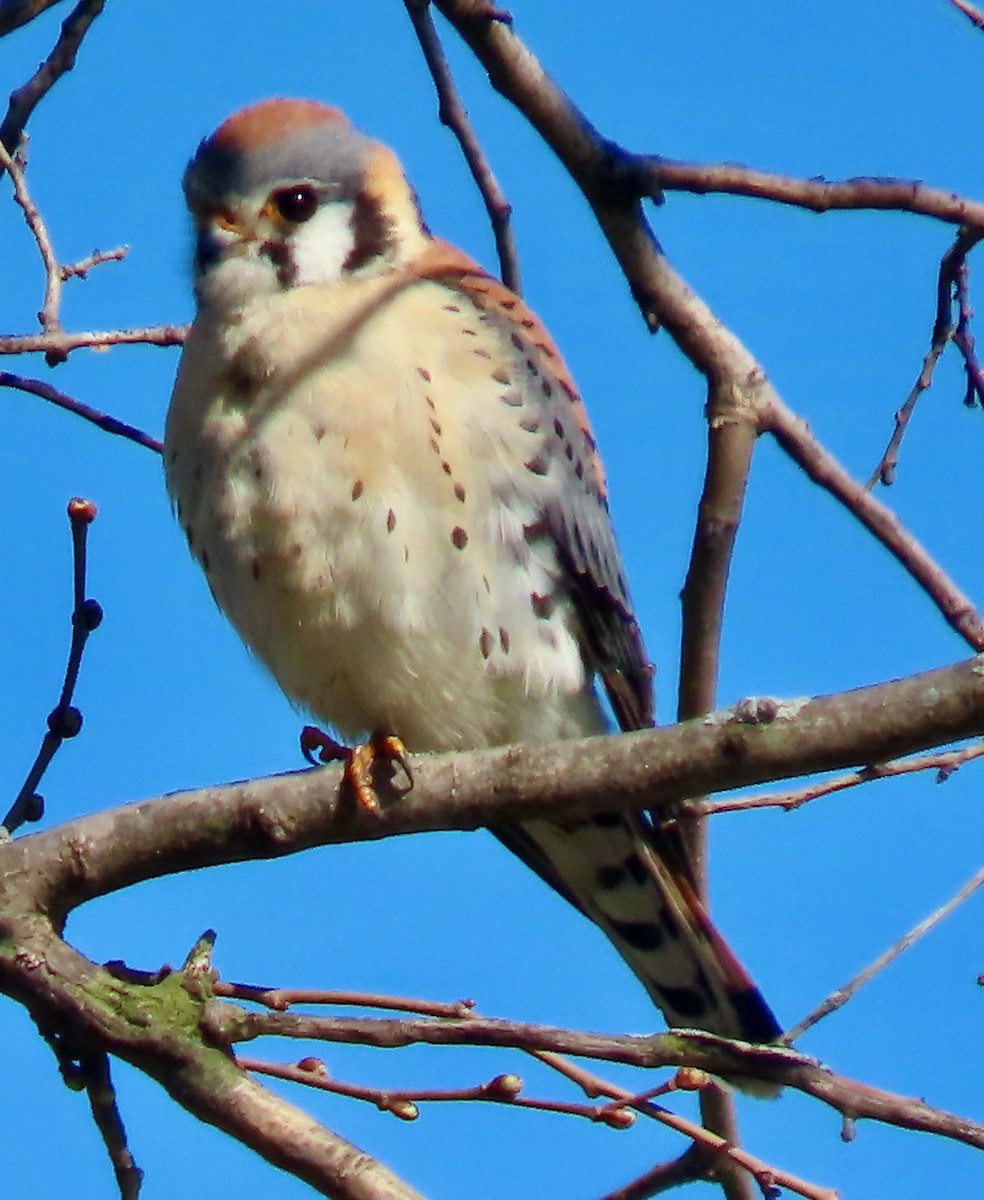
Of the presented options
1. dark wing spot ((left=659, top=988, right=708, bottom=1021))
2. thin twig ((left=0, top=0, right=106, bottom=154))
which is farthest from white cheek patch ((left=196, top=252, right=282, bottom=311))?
dark wing spot ((left=659, top=988, right=708, bottom=1021))

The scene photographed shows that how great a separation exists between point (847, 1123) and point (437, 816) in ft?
2.66

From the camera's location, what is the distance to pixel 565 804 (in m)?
2.33

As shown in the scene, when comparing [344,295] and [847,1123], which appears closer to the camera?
[847,1123]

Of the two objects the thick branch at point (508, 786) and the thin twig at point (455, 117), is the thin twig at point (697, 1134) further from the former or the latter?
the thin twig at point (455, 117)

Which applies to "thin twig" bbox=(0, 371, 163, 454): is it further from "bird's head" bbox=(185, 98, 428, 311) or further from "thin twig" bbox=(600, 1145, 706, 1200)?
"thin twig" bbox=(600, 1145, 706, 1200)

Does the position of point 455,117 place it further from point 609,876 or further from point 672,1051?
point 672,1051

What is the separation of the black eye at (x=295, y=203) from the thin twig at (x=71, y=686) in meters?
1.14

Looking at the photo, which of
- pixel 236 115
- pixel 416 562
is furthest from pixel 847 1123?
pixel 236 115

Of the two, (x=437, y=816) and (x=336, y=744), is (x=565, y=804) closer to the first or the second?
(x=437, y=816)

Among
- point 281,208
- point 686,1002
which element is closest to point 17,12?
point 281,208

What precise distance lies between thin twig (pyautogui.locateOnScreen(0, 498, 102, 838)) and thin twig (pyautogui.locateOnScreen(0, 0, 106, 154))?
3.83ft

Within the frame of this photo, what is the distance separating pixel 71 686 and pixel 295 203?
1.33 meters

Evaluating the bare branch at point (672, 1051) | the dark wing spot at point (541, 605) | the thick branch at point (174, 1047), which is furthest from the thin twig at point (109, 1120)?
the dark wing spot at point (541, 605)

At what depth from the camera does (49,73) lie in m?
3.59
